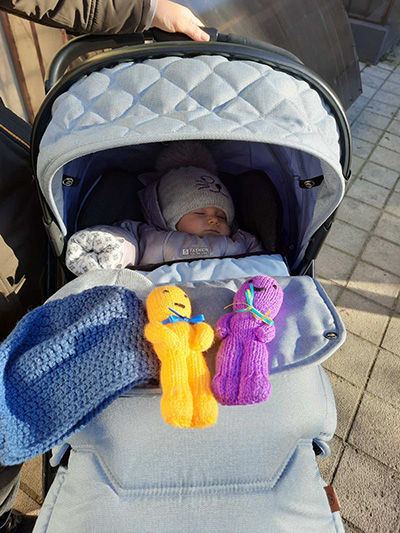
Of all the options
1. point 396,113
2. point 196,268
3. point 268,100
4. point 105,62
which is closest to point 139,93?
point 105,62

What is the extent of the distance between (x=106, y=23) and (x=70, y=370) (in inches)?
36.8

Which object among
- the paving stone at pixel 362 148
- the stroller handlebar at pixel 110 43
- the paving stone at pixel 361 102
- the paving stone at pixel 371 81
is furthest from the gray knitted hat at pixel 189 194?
the paving stone at pixel 371 81

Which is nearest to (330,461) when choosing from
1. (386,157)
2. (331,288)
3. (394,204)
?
(331,288)

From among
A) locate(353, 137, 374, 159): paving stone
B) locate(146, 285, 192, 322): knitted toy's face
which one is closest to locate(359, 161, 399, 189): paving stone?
locate(353, 137, 374, 159): paving stone

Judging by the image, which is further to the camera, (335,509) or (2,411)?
(335,509)

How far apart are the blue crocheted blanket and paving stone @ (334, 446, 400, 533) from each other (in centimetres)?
109

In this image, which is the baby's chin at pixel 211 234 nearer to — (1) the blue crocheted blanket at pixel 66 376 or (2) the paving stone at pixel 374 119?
(1) the blue crocheted blanket at pixel 66 376

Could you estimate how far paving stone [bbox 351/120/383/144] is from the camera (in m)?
3.27

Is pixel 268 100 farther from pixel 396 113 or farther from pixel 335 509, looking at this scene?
pixel 396 113

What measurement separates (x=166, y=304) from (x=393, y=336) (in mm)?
1549

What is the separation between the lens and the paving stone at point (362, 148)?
3.12m

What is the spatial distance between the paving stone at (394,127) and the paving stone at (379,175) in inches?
22.1

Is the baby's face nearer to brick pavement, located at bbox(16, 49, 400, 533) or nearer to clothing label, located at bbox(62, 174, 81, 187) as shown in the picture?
clothing label, located at bbox(62, 174, 81, 187)

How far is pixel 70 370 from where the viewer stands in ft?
2.84
